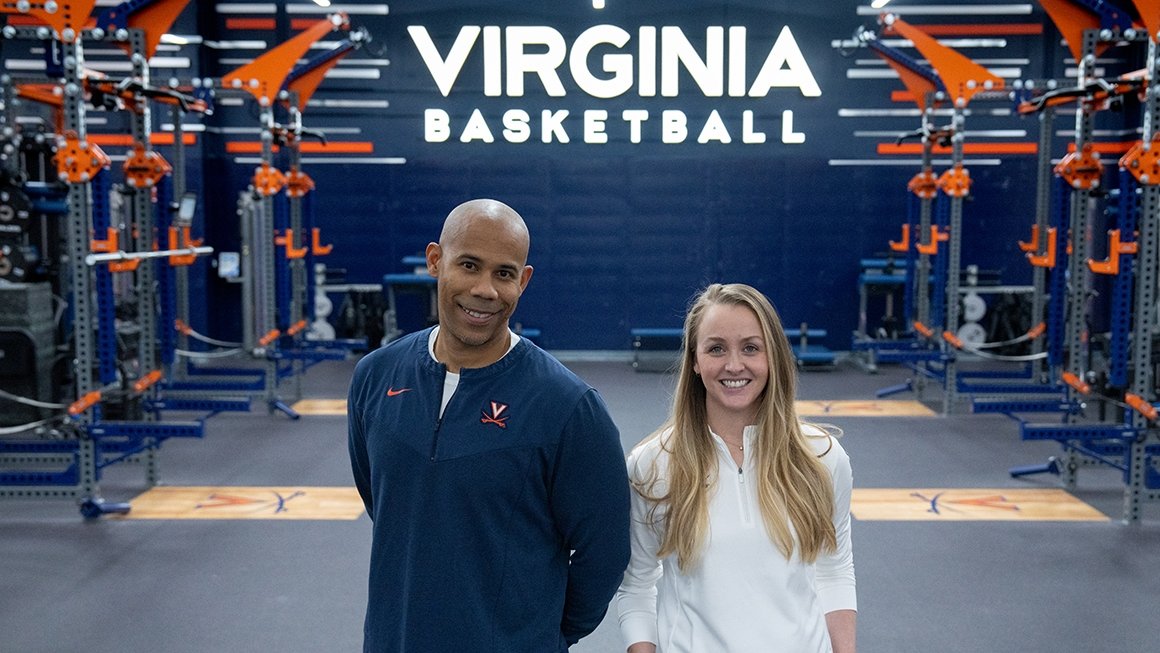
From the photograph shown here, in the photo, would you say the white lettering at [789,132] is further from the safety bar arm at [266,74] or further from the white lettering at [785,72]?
the safety bar arm at [266,74]

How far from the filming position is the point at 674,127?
415 inches

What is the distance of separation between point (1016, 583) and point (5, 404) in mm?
6515

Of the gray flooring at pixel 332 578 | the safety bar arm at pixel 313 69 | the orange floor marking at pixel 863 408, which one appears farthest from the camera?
the safety bar arm at pixel 313 69

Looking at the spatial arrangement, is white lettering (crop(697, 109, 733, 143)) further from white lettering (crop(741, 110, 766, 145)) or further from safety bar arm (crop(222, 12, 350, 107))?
safety bar arm (crop(222, 12, 350, 107))

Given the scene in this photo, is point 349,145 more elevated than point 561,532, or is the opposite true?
point 349,145

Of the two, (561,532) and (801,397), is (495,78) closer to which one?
(801,397)

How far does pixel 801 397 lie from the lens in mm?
8586

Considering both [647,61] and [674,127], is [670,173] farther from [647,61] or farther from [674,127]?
[647,61]

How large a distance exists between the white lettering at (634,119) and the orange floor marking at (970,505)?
5832 mm

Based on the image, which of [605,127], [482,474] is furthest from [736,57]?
[482,474]

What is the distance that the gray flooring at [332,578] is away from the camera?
3.62 metres

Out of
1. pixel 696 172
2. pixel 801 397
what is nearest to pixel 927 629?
pixel 801 397

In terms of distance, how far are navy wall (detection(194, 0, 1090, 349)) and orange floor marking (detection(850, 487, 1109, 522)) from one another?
17.2ft

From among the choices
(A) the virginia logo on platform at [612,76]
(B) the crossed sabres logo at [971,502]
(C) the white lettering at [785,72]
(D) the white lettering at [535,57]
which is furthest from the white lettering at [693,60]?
(B) the crossed sabres logo at [971,502]
